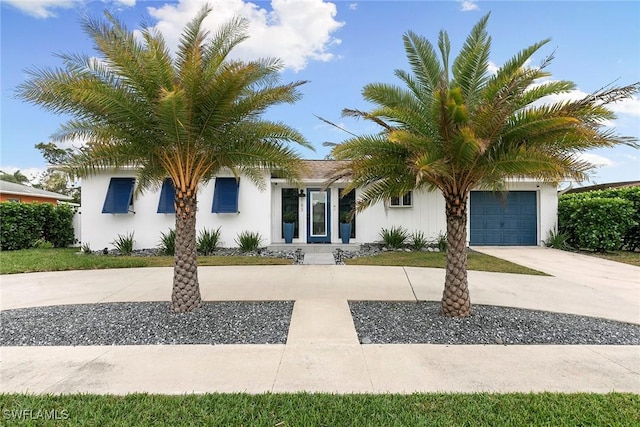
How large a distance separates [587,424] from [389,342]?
214 centimetres

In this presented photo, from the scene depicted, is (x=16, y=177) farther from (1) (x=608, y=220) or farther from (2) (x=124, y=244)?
(1) (x=608, y=220)

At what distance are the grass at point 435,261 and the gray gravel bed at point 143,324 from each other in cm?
468

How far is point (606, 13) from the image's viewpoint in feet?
29.3

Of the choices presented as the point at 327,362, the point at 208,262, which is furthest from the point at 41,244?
the point at 327,362

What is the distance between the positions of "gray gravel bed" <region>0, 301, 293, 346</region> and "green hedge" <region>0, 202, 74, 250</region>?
368 inches

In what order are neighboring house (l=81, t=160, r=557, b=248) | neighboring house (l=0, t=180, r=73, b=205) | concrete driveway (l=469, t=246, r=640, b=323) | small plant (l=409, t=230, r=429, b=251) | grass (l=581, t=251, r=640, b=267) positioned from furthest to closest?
1. neighboring house (l=0, t=180, r=73, b=205)
2. small plant (l=409, t=230, r=429, b=251)
3. neighboring house (l=81, t=160, r=557, b=248)
4. grass (l=581, t=251, r=640, b=267)
5. concrete driveway (l=469, t=246, r=640, b=323)

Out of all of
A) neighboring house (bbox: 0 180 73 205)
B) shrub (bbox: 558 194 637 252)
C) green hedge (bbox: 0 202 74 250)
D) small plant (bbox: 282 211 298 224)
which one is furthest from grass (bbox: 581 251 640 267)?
neighboring house (bbox: 0 180 73 205)

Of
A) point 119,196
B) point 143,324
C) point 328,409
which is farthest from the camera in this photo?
Answer: point 119,196

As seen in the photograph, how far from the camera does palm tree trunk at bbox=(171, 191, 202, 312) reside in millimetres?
5285

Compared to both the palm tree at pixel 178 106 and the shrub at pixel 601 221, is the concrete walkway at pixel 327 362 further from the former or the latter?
the shrub at pixel 601 221

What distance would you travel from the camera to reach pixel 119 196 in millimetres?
11773

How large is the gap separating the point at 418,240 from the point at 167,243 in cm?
968

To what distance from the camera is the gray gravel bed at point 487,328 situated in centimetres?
440

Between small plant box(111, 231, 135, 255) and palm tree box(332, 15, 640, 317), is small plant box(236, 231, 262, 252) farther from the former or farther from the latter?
palm tree box(332, 15, 640, 317)
